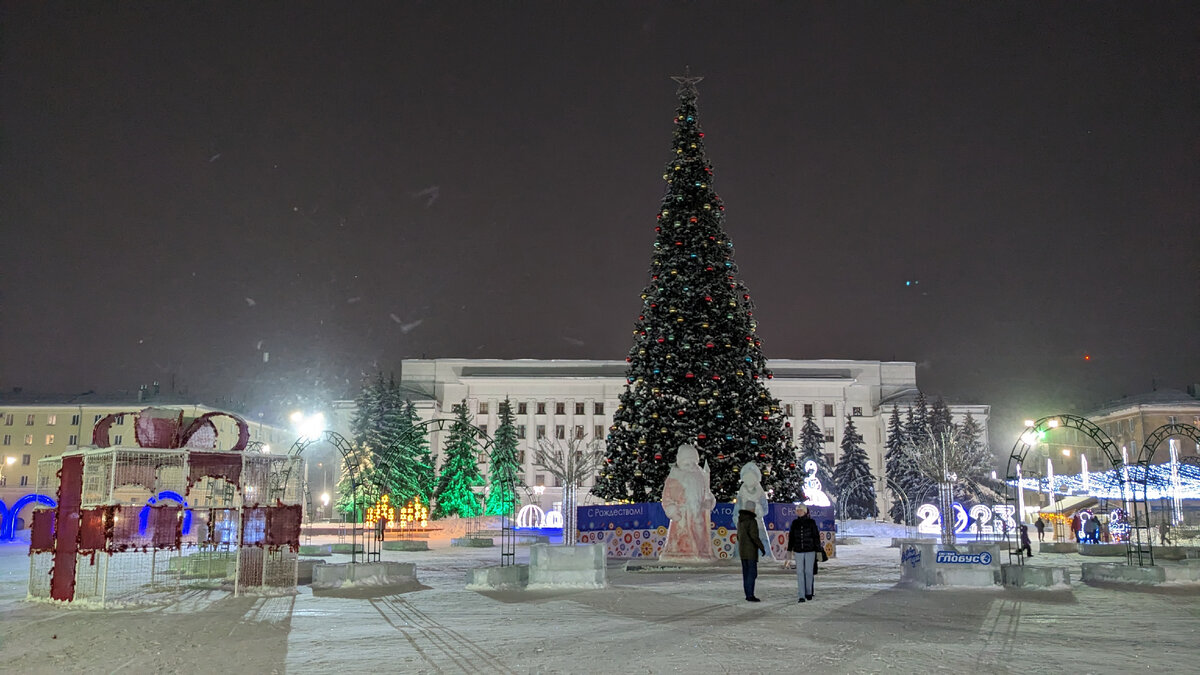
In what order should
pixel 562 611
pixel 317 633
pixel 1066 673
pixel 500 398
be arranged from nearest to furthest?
pixel 1066 673
pixel 317 633
pixel 562 611
pixel 500 398

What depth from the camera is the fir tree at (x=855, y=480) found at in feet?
231

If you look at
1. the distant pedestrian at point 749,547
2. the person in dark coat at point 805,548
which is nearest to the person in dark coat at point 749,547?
the distant pedestrian at point 749,547

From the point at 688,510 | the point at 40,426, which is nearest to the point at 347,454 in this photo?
the point at 688,510

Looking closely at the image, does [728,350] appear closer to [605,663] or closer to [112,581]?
[112,581]

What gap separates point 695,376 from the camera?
82.3ft

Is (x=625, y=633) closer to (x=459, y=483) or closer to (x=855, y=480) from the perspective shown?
(x=459, y=483)

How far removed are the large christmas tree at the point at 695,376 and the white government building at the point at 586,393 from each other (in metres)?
64.9

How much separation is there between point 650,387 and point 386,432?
3299cm

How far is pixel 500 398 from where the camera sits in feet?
305

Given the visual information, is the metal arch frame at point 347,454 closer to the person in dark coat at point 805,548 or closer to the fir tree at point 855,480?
the person in dark coat at point 805,548

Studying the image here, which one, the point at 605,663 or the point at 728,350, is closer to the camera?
the point at 605,663

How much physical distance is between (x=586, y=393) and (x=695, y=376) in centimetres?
6923

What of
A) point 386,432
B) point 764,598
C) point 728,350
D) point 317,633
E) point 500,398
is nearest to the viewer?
point 317,633

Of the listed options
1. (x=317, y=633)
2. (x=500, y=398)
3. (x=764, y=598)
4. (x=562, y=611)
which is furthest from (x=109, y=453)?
(x=500, y=398)
